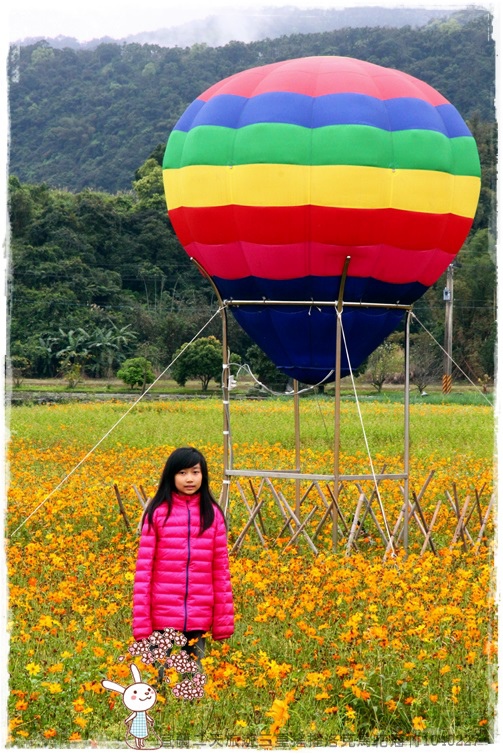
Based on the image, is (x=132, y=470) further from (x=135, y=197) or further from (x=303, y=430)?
(x=135, y=197)

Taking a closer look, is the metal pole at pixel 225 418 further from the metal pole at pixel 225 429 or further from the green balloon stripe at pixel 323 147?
the green balloon stripe at pixel 323 147

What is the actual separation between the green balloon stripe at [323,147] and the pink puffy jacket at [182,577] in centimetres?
439

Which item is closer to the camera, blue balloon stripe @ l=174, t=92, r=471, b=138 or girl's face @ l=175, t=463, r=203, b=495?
girl's face @ l=175, t=463, r=203, b=495

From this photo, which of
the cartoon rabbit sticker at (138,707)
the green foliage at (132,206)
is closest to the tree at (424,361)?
the green foliage at (132,206)

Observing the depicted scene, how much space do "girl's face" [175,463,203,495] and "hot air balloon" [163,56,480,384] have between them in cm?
410

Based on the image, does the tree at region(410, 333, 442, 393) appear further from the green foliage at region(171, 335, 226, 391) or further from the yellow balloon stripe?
the yellow balloon stripe

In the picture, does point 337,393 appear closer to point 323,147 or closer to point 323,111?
point 323,147

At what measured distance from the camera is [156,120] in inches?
3179

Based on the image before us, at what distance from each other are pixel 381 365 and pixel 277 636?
33.9m

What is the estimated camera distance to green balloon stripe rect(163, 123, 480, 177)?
989 cm

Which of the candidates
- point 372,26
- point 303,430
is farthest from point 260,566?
point 372,26

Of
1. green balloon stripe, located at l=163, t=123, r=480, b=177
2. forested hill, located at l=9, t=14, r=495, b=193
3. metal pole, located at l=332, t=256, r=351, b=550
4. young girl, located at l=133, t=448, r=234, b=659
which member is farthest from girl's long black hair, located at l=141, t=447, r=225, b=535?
forested hill, located at l=9, t=14, r=495, b=193

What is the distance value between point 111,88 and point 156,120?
8.04m

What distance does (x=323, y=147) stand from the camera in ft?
32.5
